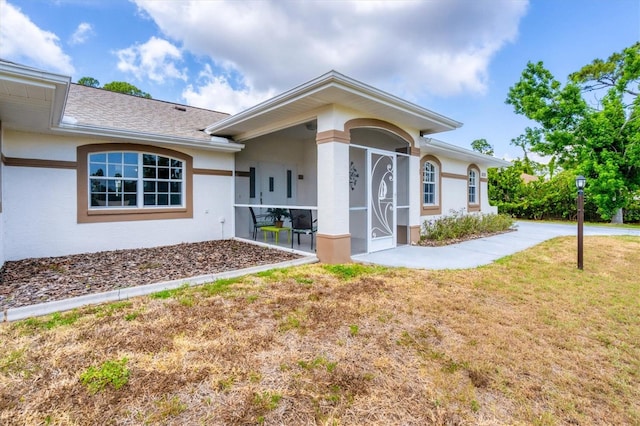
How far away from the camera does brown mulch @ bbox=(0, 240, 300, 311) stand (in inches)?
170

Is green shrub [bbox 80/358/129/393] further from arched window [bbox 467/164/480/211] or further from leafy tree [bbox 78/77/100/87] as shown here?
leafy tree [bbox 78/77/100/87]

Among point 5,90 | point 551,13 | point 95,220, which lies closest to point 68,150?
point 95,220

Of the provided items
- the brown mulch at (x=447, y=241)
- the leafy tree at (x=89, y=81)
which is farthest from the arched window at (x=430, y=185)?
the leafy tree at (x=89, y=81)

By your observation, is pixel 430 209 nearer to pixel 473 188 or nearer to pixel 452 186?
pixel 452 186

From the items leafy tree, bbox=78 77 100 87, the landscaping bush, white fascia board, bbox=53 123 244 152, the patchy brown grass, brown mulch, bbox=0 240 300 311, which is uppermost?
leafy tree, bbox=78 77 100 87

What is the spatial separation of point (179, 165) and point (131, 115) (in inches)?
73.0

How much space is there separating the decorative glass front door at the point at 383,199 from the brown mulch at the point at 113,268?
2180 mm

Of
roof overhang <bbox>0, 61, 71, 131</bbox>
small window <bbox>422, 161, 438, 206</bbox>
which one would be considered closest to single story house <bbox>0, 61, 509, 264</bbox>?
roof overhang <bbox>0, 61, 71, 131</bbox>

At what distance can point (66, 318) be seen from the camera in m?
3.49

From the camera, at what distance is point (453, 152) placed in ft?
36.3

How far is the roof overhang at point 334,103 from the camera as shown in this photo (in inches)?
214

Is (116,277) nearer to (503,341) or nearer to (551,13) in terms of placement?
(503,341)

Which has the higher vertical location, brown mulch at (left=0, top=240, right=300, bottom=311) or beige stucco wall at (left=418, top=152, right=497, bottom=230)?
beige stucco wall at (left=418, top=152, right=497, bottom=230)

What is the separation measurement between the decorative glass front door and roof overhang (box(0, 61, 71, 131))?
5795 millimetres
